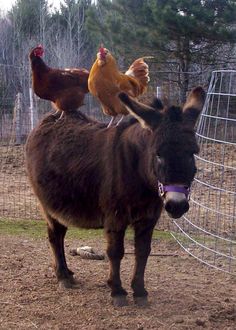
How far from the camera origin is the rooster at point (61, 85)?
5.91 meters

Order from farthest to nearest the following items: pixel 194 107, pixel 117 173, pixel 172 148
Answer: pixel 117 173, pixel 194 107, pixel 172 148

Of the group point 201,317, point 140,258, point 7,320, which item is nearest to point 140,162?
point 140,258

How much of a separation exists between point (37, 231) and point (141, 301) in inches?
128

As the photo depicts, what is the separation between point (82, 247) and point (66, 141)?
1.90 meters

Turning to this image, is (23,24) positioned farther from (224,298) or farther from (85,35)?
(224,298)

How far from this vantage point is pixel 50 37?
3041cm

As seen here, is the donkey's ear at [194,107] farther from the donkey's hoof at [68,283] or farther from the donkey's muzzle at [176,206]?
the donkey's hoof at [68,283]

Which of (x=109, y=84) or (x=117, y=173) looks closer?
(x=117, y=173)

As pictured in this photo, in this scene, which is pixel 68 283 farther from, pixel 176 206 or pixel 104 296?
pixel 176 206

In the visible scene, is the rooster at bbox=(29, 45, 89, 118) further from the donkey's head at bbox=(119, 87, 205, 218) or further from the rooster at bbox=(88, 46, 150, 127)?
the donkey's head at bbox=(119, 87, 205, 218)

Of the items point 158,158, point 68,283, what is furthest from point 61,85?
point 158,158

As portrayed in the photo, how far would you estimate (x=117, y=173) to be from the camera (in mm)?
4805

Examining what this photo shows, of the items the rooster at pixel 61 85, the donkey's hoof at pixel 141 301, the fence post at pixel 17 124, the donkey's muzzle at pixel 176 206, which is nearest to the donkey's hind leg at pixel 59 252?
the donkey's hoof at pixel 141 301

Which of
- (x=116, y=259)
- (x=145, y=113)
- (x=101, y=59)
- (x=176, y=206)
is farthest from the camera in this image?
(x=101, y=59)
